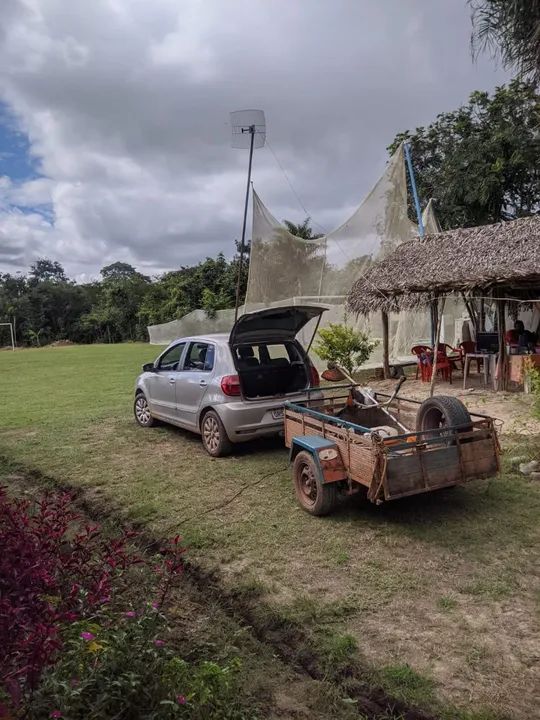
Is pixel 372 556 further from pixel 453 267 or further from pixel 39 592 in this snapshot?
pixel 453 267

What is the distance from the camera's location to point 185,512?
498 centimetres

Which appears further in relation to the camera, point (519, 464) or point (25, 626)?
point (519, 464)

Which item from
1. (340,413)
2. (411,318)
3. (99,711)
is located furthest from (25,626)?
(411,318)

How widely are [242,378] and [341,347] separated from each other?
20.9 feet

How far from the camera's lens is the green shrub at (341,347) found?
12.7 m

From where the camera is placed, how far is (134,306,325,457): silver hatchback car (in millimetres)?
6461

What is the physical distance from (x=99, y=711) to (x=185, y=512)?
3018mm

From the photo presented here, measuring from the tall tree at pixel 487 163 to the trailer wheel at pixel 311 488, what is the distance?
64.1 feet

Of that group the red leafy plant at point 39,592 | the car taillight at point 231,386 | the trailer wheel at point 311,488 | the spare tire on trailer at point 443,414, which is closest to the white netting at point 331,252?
the car taillight at point 231,386

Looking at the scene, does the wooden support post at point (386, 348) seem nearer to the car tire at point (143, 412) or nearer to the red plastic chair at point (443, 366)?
the red plastic chair at point (443, 366)

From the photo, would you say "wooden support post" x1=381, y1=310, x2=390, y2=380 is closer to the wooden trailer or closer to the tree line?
the wooden trailer

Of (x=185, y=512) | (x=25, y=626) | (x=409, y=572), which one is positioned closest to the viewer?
(x=25, y=626)

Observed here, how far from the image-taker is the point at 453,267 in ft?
37.6

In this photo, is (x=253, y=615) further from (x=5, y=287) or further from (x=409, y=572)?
(x=5, y=287)
